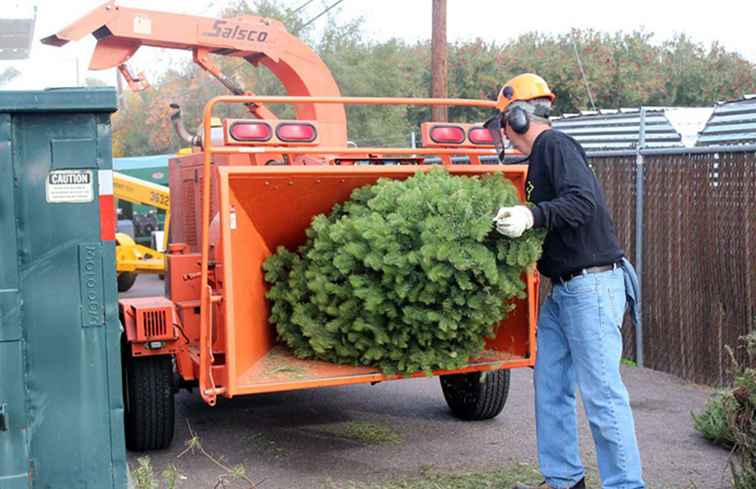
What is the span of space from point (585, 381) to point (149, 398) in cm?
284

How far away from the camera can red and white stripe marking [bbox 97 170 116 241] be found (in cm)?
412

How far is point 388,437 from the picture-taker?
6707 millimetres

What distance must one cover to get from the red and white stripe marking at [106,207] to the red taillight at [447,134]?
2.49 metres

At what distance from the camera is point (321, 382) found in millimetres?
5402

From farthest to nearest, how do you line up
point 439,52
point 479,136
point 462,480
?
point 439,52 → point 479,136 → point 462,480

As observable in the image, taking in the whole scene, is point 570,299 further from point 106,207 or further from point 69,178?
point 69,178

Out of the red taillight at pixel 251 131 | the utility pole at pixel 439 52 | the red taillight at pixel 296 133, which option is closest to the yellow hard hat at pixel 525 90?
the red taillight at pixel 296 133

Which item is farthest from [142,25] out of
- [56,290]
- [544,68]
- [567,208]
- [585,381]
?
[544,68]

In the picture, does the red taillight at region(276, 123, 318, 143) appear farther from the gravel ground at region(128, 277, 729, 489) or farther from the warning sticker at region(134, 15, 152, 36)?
the warning sticker at region(134, 15, 152, 36)

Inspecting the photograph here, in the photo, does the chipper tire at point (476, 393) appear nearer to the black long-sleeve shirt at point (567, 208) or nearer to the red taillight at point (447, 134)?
the red taillight at point (447, 134)

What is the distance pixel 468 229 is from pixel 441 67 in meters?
11.2

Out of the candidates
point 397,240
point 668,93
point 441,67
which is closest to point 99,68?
point 397,240

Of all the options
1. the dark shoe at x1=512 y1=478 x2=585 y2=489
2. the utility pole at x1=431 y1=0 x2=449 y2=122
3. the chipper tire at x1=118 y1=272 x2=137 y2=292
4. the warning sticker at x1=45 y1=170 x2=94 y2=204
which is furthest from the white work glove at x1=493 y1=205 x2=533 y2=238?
the chipper tire at x1=118 y1=272 x2=137 y2=292

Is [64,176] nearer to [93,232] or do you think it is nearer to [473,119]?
[93,232]
